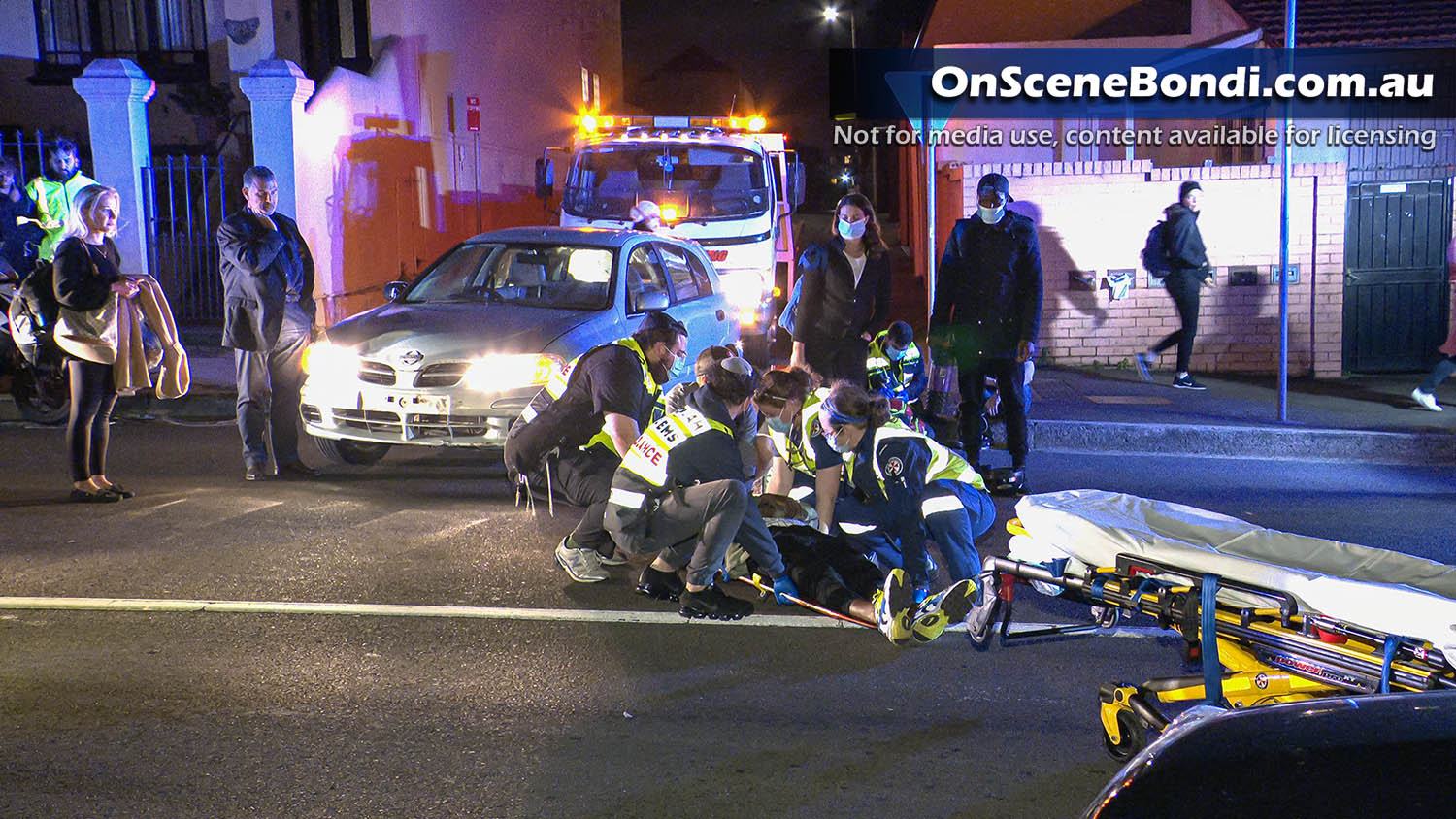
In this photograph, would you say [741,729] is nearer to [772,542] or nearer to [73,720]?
[772,542]

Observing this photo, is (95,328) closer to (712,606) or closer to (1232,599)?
(712,606)

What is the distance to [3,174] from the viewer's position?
11523mm

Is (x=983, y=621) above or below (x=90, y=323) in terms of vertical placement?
below

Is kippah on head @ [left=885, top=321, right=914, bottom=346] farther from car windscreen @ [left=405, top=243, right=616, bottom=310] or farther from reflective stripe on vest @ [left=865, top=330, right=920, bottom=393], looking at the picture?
car windscreen @ [left=405, top=243, right=616, bottom=310]

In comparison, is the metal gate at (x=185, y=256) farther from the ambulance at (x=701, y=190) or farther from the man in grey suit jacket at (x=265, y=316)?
the man in grey suit jacket at (x=265, y=316)

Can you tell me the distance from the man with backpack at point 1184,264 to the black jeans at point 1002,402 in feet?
13.9

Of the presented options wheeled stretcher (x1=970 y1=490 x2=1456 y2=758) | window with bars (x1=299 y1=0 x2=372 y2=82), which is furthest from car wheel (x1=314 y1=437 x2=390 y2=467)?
window with bars (x1=299 y1=0 x2=372 y2=82)

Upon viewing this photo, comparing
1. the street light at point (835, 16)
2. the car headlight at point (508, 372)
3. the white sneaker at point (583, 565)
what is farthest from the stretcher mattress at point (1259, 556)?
the street light at point (835, 16)

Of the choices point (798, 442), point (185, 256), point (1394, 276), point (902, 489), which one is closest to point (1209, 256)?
point (1394, 276)

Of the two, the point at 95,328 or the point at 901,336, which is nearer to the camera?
the point at 95,328

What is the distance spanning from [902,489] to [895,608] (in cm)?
56

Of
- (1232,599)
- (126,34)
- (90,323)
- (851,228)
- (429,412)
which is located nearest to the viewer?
A: (1232,599)

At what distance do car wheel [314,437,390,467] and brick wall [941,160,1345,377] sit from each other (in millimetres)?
7004

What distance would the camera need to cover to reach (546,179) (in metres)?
13.9
